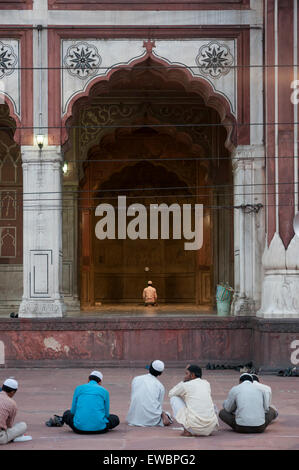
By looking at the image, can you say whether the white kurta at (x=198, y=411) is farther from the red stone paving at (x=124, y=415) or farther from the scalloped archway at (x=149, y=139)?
the scalloped archway at (x=149, y=139)

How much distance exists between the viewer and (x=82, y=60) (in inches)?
622

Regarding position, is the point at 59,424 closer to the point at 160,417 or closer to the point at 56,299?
the point at 160,417

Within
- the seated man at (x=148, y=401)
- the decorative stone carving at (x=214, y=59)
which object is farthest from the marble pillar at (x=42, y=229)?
the seated man at (x=148, y=401)

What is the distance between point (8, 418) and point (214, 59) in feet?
31.4

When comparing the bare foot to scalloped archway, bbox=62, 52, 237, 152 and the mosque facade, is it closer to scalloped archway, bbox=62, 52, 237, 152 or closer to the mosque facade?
the mosque facade

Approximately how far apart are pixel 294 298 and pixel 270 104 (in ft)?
11.8

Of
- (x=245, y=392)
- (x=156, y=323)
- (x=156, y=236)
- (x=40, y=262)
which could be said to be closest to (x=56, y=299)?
(x=40, y=262)

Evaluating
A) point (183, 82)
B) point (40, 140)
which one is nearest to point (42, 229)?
point (40, 140)

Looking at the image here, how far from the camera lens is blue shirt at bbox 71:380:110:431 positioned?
8.66 metres

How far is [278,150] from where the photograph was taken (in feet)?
48.8

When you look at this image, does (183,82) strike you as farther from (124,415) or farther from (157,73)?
(124,415)

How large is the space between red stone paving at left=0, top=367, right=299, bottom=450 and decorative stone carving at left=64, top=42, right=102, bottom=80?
572 centimetres

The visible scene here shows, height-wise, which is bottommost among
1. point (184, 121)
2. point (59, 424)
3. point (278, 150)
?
point (59, 424)

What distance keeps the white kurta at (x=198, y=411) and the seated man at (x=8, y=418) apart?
1.70 m
